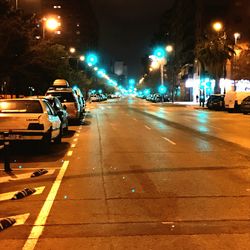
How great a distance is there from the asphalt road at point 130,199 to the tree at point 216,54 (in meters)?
48.5

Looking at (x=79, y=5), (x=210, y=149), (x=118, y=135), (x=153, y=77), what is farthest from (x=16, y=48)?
(x=79, y=5)

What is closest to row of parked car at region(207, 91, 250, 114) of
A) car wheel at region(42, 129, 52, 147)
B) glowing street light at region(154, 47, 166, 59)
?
car wheel at region(42, 129, 52, 147)

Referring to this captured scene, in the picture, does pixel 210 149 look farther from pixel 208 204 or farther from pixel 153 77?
pixel 153 77

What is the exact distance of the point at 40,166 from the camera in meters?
12.9

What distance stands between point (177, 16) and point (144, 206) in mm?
119326

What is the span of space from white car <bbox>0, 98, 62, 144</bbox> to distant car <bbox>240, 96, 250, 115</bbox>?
29165 mm

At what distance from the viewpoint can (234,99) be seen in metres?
47.6

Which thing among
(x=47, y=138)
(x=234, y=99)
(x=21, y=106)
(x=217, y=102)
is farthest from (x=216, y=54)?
(x=47, y=138)

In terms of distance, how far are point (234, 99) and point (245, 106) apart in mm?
4355

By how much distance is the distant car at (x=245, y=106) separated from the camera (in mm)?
43062

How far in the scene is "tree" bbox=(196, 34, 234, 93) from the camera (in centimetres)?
6328

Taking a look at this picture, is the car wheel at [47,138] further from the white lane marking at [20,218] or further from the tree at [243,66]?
the tree at [243,66]

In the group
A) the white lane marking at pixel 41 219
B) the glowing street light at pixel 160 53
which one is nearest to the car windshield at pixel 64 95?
the white lane marking at pixel 41 219

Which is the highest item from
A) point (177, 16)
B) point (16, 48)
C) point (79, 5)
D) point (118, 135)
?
point (79, 5)
